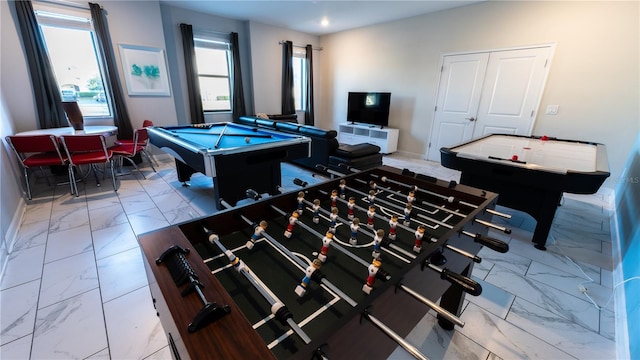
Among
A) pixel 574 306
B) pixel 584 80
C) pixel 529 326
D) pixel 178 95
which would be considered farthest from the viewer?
pixel 178 95

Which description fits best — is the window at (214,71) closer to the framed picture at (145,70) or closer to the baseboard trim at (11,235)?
the framed picture at (145,70)

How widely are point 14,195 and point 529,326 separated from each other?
4.57 m

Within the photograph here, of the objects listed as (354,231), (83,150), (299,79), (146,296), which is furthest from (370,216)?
(299,79)

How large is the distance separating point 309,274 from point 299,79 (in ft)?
21.2

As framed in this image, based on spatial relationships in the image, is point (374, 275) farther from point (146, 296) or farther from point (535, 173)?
point (535, 173)

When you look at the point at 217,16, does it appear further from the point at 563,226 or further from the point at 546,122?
the point at 563,226

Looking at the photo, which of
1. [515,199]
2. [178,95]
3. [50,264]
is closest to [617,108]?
[515,199]

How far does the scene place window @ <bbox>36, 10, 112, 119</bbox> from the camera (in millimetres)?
A: 3520

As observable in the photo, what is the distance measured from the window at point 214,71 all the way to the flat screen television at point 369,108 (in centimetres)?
275

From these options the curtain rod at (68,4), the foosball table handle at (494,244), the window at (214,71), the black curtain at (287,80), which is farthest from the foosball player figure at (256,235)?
the black curtain at (287,80)

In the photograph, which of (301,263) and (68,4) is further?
(68,4)

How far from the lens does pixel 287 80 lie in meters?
5.95

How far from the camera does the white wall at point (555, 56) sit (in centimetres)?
312

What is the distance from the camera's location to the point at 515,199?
2.31 m
